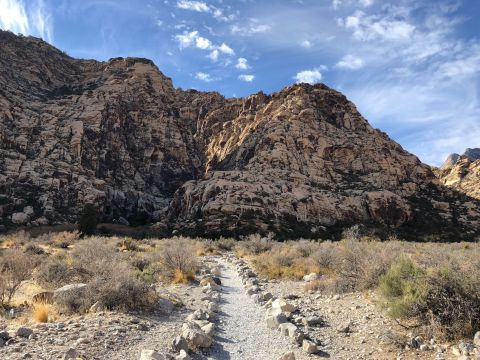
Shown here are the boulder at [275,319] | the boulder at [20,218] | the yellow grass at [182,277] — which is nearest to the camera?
the boulder at [275,319]

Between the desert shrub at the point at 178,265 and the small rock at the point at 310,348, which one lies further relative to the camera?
the desert shrub at the point at 178,265

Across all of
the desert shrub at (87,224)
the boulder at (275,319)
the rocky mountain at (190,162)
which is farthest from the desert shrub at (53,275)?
the rocky mountain at (190,162)

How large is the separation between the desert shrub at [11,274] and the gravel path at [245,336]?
5907mm

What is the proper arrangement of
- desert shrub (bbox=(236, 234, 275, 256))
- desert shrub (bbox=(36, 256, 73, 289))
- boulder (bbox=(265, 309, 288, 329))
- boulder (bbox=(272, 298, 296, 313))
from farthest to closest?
1. desert shrub (bbox=(236, 234, 275, 256))
2. desert shrub (bbox=(36, 256, 73, 289))
3. boulder (bbox=(272, 298, 296, 313))
4. boulder (bbox=(265, 309, 288, 329))

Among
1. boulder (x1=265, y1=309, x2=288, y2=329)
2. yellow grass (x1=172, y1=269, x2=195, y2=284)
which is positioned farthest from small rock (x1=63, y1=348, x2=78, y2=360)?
yellow grass (x1=172, y1=269, x2=195, y2=284)

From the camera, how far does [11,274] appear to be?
1190 centimetres

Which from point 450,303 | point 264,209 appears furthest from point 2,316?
point 264,209

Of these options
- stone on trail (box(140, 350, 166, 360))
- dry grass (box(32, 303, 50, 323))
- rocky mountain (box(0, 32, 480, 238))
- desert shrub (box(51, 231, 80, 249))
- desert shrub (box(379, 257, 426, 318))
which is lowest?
desert shrub (box(51, 231, 80, 249))

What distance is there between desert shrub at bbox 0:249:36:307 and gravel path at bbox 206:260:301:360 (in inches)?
233

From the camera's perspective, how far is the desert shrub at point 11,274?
11.2 m

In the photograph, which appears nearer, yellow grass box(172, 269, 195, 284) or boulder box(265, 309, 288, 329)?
boulder box(265, 309, 288, 329)

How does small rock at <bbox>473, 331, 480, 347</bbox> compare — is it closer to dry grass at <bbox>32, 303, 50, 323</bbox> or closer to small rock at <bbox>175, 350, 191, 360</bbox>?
small rock at <bbox>175, 350, 191, 360</bbox>

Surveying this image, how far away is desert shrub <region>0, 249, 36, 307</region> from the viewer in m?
11.2

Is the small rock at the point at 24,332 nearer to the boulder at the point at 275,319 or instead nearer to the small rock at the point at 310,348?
the boulder at the point at 275,319
